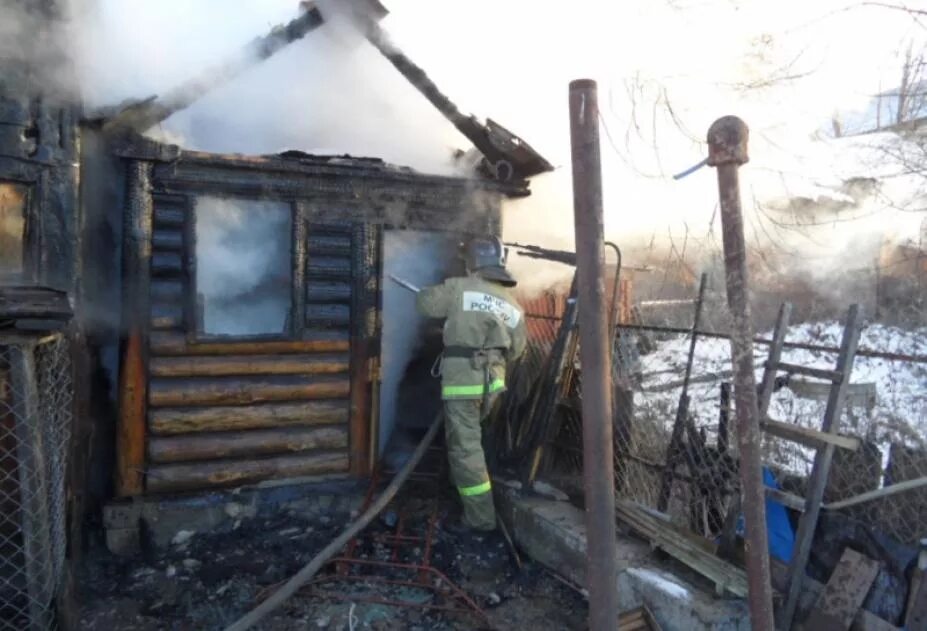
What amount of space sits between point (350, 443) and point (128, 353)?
1.92 m

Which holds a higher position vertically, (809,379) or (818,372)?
(818,372)

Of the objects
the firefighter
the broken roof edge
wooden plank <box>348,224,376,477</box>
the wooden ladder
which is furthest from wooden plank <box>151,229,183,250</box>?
the wooden ladder

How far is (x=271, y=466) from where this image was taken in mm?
5645

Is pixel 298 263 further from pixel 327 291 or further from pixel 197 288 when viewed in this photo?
pixel 197 288

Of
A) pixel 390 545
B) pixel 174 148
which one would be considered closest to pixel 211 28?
pixel 174 148

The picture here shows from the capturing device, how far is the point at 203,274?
5.55 meters

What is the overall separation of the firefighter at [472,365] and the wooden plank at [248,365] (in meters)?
0.96

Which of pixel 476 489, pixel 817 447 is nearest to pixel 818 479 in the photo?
pixel 817 447

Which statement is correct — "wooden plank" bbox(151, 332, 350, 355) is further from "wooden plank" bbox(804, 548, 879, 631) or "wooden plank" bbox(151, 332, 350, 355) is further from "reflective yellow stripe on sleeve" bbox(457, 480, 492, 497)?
"wooden plank" bbox(804, 548, 879, 631)

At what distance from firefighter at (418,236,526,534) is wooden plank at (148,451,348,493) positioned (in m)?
1.13

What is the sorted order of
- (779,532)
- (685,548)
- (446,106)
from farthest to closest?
1. (446,106)
2. (685,548)
3. (779,532)

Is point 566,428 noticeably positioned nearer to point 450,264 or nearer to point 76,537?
point 450,264

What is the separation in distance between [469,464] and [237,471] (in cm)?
189

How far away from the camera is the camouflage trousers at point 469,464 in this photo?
5.39 meters
